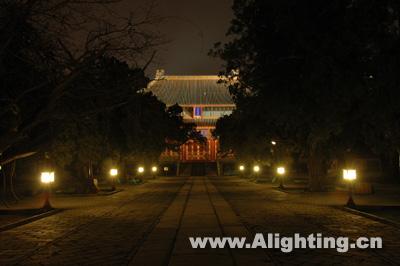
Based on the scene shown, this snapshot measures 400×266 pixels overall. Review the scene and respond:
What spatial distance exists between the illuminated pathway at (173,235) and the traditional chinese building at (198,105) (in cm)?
10350

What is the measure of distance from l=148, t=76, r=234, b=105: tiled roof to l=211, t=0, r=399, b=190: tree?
131999 mm

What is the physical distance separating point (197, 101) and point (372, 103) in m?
147

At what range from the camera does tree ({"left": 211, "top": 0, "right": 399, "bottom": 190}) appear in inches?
957

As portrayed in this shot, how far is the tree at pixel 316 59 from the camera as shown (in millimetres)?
24312

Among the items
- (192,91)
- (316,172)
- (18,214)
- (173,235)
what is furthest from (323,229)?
(192,91)

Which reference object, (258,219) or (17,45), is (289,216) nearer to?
(258,219)

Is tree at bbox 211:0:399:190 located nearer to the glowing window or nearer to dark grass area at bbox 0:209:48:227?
dark grass area at bbox 0:209:48:227

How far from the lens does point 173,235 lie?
15930 millimetres

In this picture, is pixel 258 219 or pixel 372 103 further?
pixel 372 103

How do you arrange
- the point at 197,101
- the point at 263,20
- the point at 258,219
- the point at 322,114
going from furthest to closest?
1. the point at 197,101
2. the point at 263,20
3. the point at 322,114
4. the point at 258,219

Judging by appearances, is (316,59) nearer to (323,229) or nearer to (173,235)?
(323,229)

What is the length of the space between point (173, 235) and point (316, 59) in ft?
42.9

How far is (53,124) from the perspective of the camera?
22.3 m

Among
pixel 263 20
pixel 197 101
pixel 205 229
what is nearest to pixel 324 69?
pixel 263 20
